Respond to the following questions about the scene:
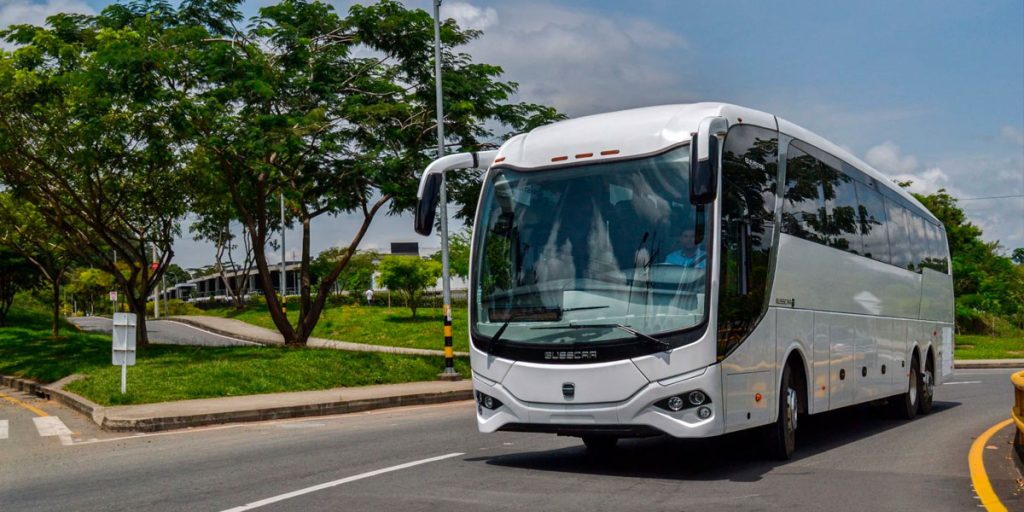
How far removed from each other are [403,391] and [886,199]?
9.83 metres

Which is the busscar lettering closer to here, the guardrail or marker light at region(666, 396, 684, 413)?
marker light at region(666, 396, 684, 413)

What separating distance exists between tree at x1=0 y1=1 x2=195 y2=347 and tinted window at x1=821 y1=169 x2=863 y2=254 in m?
15.7

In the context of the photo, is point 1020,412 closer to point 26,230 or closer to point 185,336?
point 26,230

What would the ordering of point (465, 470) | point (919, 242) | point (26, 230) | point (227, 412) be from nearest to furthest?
point (465, 470), point (227, 412), point (919, 242), point (26, 230)

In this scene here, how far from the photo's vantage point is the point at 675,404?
30.9 ft

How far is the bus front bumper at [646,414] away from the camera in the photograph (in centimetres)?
938

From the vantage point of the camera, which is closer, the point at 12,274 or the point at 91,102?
the point at 91,102

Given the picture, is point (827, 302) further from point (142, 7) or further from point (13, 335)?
point (13, 335)

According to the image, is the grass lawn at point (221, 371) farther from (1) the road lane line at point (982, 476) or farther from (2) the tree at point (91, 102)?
(1) the road lane line at point (982, 476)

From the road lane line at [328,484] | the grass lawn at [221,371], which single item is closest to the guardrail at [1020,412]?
the road lane line at [328,484]

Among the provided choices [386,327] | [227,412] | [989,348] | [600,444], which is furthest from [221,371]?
[989,348]

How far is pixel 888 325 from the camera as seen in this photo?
15422 mm

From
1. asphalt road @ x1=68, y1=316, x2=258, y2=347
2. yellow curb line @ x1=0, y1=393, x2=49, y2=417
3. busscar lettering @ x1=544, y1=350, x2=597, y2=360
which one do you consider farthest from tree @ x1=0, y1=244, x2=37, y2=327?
busscar lettering @ x1=544, y1=350, x2=597, y2=360

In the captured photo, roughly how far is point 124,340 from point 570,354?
11.5m
